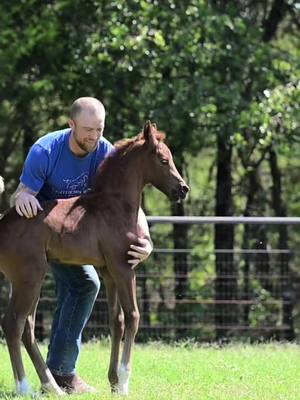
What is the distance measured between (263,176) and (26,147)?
177 inches

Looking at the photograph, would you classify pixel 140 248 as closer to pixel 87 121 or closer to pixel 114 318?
pixel 114 318

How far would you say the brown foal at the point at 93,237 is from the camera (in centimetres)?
611

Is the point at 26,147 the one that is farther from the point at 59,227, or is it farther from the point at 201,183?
the point at 59,227

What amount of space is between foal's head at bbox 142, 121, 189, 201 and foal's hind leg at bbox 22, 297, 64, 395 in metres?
1.05

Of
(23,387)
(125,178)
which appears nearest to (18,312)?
(23,387)

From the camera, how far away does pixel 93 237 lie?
616 centimetres

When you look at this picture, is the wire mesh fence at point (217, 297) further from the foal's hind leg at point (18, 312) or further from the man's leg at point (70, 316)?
the foal's hind leg at point (18, 312)

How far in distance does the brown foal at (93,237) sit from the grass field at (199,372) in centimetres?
37

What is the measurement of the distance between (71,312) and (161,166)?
1191 mm

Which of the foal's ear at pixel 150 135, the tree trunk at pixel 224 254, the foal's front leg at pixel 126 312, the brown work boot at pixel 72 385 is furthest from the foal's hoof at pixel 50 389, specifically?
the tree trunk at pixel 224 254

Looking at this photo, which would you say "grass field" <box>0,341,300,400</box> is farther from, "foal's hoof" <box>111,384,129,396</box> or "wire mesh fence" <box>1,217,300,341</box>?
"wire mesh fence" <box>1,217,300,341</box>

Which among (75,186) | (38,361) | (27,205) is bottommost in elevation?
(38,361)

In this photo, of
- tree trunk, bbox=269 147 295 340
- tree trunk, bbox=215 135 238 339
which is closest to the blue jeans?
tree trunk, bbox=215 135 238 339

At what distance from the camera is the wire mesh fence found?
12.4 metres
